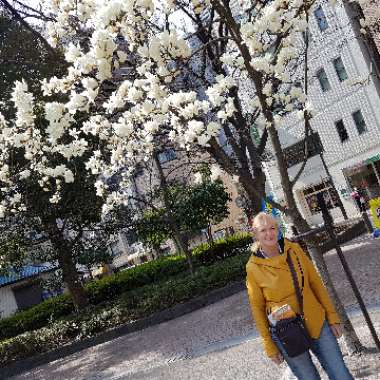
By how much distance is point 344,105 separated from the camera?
2772 centimetres

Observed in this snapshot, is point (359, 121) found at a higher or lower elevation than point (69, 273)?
higher

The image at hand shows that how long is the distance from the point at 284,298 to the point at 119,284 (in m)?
19.7

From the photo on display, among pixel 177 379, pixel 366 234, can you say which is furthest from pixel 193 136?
pixel 366 234

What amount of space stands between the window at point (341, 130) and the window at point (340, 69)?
2.54m

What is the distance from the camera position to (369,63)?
25797mm

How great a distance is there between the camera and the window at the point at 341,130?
28.2 meters

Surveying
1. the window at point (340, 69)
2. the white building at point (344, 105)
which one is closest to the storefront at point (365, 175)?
the white building at point (344, 105)

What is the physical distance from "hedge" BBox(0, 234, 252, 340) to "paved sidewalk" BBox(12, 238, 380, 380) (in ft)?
23.3

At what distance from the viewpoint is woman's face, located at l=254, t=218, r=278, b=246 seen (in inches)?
144

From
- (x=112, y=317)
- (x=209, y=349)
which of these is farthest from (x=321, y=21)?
(x=209, y=349)

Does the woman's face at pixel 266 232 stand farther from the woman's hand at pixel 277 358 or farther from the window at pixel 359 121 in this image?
the window at pixel 359 121

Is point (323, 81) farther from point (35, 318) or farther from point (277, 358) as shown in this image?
point (277, 358)

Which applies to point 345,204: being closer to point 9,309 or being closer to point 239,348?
point 239,348

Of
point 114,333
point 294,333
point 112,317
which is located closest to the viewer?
point 294,333
